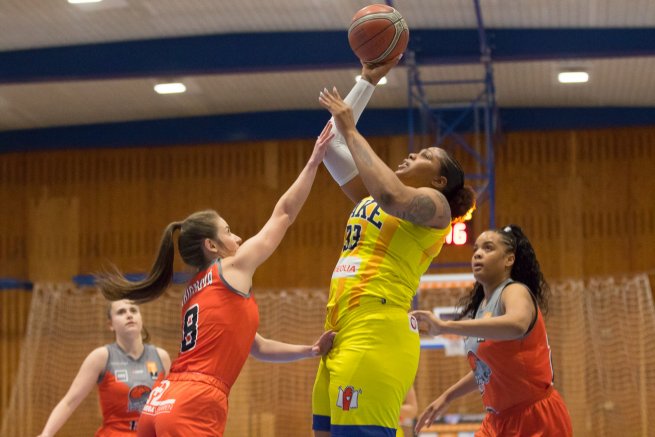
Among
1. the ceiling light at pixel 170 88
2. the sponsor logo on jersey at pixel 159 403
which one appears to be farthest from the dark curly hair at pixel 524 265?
the ceiling light at pixel 170 88

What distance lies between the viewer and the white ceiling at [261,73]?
1282cm

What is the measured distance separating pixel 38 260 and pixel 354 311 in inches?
523

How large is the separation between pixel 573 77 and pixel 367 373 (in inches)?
427

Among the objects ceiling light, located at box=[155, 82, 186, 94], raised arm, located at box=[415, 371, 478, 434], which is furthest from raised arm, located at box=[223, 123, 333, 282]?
ceiling light, located at box=[155, 82, 186, 94]

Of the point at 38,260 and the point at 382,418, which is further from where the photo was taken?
the point at 38,260

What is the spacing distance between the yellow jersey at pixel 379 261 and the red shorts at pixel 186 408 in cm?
62

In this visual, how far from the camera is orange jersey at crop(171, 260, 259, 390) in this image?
4.75 metres

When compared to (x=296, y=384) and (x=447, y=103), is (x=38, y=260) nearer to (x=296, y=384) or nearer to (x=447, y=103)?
(x=296, y=384)

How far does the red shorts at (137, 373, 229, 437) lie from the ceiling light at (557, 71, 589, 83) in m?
10.5

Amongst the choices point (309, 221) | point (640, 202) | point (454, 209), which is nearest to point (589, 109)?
point (640, 202)

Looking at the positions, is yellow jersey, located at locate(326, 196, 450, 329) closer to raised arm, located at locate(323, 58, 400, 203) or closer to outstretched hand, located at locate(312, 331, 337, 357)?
outstretched hand, located at locate(312, 331, 337, 357)

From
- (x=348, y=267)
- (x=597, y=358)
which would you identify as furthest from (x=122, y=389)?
(x=597, y=358)

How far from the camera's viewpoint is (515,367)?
17.6ft

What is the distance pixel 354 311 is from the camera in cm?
447
